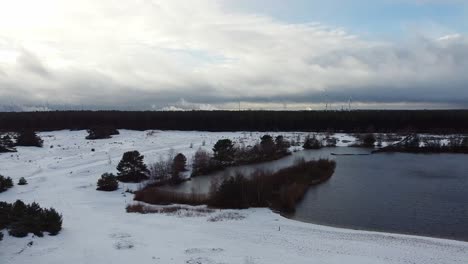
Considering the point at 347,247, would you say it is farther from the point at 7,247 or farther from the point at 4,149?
the point at 4,149

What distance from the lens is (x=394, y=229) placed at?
26.7 m

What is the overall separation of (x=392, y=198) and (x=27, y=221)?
29643mm

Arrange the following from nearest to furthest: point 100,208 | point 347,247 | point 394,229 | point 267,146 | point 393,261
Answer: point 393,261
point 347,247
point 394,229
point 100,208
point 267,146

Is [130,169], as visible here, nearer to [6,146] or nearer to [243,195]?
[243,195]

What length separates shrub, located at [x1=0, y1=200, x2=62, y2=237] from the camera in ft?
74.0

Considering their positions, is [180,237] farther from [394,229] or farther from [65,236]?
[394,229]

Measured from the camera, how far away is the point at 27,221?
2280cm

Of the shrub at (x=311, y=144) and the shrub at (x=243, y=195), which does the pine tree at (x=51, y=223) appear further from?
the shrub at (x=311, y=144)

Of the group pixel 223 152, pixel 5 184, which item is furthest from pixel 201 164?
pixel 5 184

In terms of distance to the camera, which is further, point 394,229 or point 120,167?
point 120,167

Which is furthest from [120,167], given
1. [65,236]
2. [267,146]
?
[267,146]

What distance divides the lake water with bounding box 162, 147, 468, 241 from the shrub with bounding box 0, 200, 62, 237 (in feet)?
56.3

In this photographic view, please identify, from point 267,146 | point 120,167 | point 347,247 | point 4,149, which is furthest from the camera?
point 267,146

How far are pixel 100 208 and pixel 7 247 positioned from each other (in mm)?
10802
